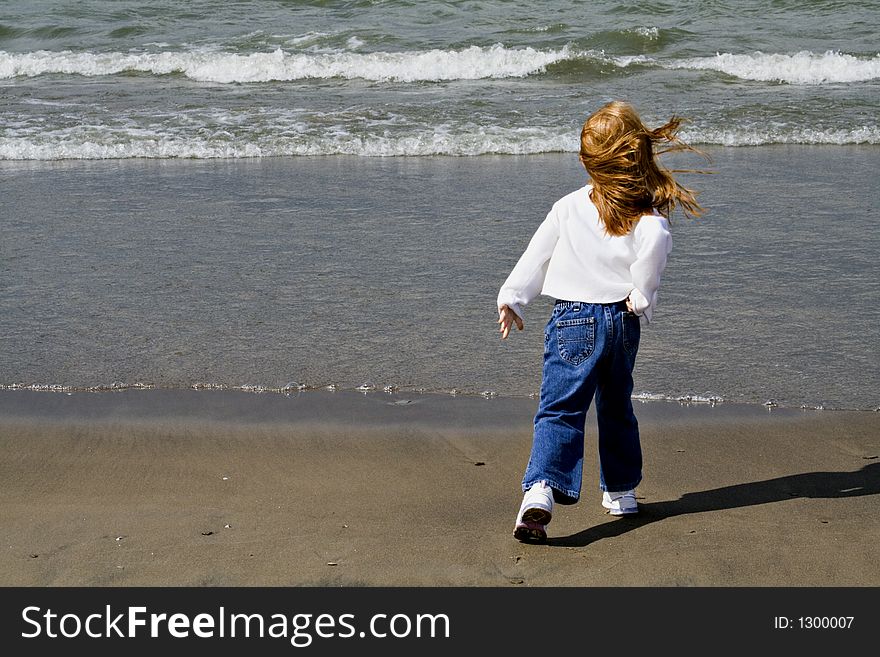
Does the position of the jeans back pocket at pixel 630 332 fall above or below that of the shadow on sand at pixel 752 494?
above

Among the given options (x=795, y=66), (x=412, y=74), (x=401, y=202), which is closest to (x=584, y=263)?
(x=401, y=202)

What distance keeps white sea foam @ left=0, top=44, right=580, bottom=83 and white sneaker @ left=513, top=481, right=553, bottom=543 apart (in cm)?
1125

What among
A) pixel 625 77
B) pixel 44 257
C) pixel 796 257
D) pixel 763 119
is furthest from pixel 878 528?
pixel 625 77

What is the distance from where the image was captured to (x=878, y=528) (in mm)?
3219

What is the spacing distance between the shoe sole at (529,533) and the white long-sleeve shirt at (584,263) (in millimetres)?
645

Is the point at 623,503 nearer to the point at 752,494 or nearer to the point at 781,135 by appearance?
the point at 752,494

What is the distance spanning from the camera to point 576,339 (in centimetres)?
327

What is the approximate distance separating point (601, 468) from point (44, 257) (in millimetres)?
4067

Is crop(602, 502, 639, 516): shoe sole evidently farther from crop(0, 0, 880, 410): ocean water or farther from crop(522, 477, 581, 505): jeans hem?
crop(0, 0, 880, 410): ocean water

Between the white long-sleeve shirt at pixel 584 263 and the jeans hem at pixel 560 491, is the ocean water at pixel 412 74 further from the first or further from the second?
the jeans hem at pixel 560 491

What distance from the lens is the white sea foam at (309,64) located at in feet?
46.3

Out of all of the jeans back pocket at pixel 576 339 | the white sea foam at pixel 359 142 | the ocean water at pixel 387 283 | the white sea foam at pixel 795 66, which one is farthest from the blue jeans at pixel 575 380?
the white sea foam at pixel 795 66

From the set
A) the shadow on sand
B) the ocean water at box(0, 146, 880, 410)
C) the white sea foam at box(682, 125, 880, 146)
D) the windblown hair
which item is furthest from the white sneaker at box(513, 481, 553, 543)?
the white sea foam at box(682, 125, 880, 146)
